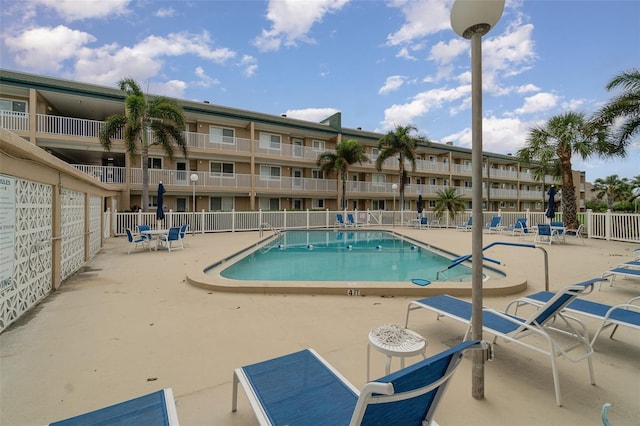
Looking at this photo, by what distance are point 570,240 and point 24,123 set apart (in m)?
28.6

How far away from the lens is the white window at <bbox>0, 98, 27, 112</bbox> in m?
16.3

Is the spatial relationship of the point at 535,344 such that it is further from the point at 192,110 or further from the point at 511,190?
the point at 511,190

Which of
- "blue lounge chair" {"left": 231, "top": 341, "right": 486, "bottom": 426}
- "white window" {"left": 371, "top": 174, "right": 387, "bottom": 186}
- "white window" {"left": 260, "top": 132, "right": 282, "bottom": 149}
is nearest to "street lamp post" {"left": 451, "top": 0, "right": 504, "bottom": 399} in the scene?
"blue lounge chair" {"left": 231, "top": 341, "right": 486, "bottom": 426}

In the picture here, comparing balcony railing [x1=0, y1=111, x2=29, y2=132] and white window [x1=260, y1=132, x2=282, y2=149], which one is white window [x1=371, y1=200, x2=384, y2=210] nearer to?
white window [x1=260, y1=132, x2=282, y2=149]

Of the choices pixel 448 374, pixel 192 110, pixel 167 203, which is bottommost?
pixel 448 374

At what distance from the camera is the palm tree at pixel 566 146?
1428cm

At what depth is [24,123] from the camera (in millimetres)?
15852

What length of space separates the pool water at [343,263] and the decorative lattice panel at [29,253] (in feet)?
12.2

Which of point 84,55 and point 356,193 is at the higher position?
point 84,55

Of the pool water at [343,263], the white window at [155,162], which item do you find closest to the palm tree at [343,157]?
the pool water at [343,263]

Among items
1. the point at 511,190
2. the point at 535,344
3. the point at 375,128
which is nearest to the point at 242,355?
the point at 535,344

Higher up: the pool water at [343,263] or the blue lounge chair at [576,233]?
the blue lounge chair at [576,233]

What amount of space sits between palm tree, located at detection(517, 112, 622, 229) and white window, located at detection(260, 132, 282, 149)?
1679 centimetres

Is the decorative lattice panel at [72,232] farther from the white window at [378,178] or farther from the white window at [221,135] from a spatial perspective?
the white window at [378,178]
